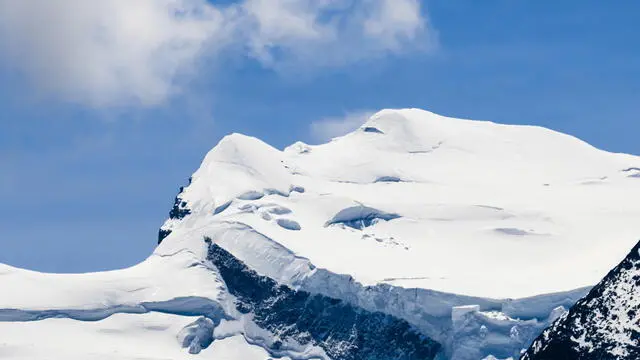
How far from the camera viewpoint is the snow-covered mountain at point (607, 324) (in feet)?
432

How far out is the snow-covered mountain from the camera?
131750mm

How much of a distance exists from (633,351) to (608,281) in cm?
672

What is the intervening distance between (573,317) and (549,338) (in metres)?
2.89

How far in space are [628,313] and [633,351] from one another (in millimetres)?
2858

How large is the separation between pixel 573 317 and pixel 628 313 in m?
4.64

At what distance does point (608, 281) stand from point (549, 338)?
5.97 m

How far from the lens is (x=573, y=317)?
135500 mm

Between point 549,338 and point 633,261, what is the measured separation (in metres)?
8.57

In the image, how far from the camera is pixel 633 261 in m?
134

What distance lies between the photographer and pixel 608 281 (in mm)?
135875

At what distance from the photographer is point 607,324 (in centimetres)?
13312

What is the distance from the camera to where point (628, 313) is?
434ft

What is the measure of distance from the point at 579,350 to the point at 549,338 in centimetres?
392
